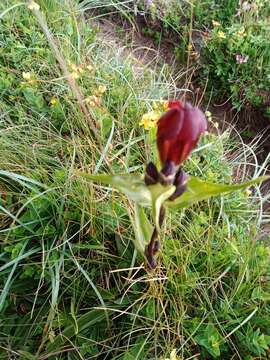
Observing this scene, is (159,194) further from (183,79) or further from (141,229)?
(183,79)

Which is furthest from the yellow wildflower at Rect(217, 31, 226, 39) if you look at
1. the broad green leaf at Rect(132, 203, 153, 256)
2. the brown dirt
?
the broad green leaf at Rect(132, 203, 153, 256)

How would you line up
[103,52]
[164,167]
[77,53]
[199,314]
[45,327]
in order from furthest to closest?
1. [103,52]
2. [77,53]
3. [199,314]
4. [45,327]
5. [164,167]

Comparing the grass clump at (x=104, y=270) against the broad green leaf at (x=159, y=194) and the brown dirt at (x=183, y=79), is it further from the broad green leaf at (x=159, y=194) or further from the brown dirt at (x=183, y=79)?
the brown dirt at (x=183, y=79)

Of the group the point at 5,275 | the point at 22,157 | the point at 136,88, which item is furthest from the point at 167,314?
the point at 136,88

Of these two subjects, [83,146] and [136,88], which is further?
[136,88]

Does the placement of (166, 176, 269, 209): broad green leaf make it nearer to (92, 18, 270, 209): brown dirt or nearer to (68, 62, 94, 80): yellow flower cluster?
(68, 62, 94, 80): yellow flower cluster

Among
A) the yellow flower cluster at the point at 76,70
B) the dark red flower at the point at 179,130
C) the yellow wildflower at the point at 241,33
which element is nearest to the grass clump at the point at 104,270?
the yellow flower cluster at the point at 76,70

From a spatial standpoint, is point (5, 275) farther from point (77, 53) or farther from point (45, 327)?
point (77, 53)
